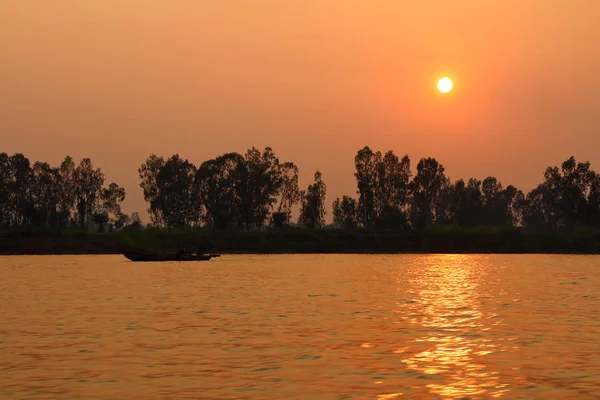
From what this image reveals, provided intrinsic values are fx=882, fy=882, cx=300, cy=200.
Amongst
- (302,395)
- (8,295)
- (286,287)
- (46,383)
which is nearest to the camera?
(302,395)

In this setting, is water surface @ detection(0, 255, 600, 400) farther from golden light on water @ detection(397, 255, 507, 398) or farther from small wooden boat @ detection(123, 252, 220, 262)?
small wooden boat @ detection(123, 252, 220, 262)

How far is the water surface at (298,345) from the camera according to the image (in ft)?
81.9

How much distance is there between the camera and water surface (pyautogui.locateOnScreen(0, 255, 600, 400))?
982 inches

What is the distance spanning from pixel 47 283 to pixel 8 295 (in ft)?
58.4

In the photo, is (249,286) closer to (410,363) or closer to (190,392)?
(410,363)

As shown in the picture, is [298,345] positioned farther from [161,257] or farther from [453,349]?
[161,257]

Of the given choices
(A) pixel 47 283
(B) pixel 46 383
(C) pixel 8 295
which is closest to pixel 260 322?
(B) pixel 46 383

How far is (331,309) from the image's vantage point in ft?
170

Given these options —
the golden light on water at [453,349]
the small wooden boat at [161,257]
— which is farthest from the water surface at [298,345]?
the small wooden boat at [161,257]

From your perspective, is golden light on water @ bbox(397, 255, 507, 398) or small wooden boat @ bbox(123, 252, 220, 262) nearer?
golden light on water @ bbox(397, 255, 507, 398)

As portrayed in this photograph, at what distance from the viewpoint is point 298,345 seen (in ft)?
113

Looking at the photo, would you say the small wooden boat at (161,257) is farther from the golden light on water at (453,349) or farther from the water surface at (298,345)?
the golden light on water at (453,349)

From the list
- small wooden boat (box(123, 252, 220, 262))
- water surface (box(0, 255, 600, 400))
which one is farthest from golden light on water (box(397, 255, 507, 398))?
small wooden boat (box(123, 252, 220, 262))

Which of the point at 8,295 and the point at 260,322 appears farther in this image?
the point at 8,295
